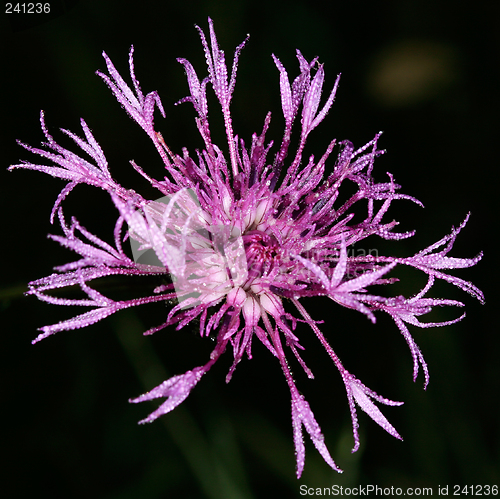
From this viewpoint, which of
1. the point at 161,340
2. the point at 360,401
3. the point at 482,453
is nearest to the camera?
the point at 360,401

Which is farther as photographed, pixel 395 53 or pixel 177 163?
pixel 395 53

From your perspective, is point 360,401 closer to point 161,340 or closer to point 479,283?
point 161,340

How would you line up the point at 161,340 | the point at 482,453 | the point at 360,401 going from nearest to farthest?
1. the point at 360,401
2. the point at 161,340
3. the point at 482,453

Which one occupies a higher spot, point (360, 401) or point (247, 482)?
point (360, 401)

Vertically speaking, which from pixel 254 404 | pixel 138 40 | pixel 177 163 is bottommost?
pixel 254 404

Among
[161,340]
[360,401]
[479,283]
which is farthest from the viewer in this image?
[479,283]

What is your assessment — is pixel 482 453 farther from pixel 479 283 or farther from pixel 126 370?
pixel 126 370

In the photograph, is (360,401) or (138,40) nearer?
(360,401)

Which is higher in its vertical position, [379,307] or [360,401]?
[379,307]

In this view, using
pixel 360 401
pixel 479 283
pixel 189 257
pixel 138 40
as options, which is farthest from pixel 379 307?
pixel 138 40

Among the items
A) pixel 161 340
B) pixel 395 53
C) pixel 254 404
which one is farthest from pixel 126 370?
pixel 395 53
